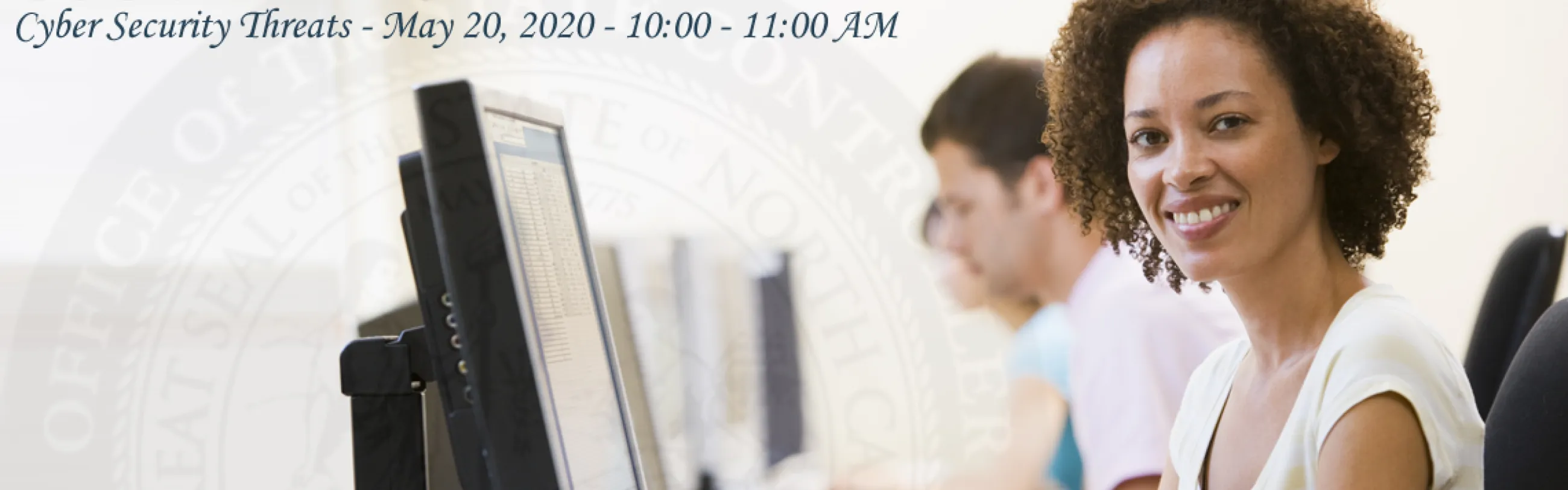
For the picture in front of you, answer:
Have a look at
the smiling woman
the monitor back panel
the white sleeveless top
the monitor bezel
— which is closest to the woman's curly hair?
the smiling woman

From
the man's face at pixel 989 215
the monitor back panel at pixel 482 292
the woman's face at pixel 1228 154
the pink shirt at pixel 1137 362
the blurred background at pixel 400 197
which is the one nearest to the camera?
the monitor back panel at pixel 482 292

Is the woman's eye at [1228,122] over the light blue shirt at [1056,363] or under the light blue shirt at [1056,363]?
over

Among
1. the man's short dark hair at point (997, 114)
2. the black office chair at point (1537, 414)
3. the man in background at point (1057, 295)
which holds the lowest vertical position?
the black office chair at point (1537, 414)

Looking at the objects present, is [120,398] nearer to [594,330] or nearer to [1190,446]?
[594,330]

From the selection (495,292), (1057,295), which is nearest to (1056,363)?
(1057,295)

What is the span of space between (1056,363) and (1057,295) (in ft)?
0.28

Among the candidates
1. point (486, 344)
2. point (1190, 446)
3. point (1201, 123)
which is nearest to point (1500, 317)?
point (1190, 446)

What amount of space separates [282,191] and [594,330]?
6.02ft

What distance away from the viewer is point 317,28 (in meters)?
2.52

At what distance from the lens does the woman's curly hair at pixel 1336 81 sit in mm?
880

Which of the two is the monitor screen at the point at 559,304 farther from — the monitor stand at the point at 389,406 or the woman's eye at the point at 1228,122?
the woman's eye at the point at 1228,122

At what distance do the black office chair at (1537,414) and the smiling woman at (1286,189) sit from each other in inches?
2.3

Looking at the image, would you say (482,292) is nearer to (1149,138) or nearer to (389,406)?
(389,406)

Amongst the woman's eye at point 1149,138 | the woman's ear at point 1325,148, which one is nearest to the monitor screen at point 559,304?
the woman's eye at point 1149,138
